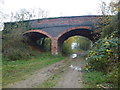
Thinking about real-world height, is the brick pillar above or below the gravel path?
above

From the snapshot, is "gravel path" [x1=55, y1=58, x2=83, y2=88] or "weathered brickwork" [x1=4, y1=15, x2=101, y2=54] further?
"weathered brickwork" [x1=4, y1=15, x2=101, y2=54]

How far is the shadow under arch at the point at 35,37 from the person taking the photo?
54.8 feet

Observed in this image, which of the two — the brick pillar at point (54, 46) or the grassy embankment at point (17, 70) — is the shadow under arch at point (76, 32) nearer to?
the brick pillar at point (54, 46)

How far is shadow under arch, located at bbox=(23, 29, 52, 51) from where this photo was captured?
16703mm

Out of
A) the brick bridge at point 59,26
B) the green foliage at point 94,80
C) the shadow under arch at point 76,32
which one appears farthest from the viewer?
the shadow under arch at point 76,32

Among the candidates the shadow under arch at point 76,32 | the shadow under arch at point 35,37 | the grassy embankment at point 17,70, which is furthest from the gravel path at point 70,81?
the shadow under arch at point 35,37

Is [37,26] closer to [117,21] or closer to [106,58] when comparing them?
[117,21]

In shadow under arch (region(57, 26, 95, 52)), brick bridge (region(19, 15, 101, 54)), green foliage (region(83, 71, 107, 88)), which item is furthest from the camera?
shadow under arch (region(57, 26, 95, 52))

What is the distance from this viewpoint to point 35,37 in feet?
67.4

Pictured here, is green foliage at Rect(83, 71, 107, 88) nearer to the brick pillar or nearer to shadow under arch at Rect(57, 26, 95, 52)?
shadow under arch at Rect(57, 26, 95, 52)

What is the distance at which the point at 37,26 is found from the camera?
55.5 feet

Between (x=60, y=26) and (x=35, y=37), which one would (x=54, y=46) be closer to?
(x=60, y=26)

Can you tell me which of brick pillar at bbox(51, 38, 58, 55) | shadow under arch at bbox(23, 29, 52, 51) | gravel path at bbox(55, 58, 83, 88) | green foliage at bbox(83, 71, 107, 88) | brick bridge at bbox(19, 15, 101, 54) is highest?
brick bridge at bbox(19, 15, 101, 54)

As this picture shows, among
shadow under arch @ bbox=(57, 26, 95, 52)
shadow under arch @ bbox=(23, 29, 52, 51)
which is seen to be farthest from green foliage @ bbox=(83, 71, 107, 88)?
shadow under arch @ bbox=(23, 29, 52, 51)
